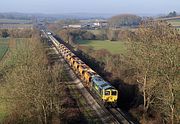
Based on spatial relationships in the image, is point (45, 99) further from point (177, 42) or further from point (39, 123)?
point (177, 42)

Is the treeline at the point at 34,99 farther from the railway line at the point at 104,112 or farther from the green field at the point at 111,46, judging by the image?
the green field at the point at 111,46

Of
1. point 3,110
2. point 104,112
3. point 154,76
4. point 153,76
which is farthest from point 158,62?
point 3,110

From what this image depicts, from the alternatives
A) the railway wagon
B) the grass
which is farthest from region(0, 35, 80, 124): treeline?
the railway wagon

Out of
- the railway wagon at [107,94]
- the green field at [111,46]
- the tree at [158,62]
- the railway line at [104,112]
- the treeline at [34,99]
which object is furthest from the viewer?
the green field at [111,46]

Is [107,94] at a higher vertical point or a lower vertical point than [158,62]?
lower

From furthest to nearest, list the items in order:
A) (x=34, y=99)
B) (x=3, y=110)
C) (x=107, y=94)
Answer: (x=3, y=110)
(x=107, y=94)
(x=34, y=99)

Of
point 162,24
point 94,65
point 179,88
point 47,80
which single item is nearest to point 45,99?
point 47,80

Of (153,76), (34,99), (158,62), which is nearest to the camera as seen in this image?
(34,99)

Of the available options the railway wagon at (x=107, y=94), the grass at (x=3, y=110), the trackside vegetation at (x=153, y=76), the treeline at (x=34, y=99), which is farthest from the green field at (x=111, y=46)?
the treeline at (x=34, y=99)

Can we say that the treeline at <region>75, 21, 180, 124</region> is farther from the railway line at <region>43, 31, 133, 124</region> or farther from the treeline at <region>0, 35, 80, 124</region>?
the treeline at <region>0, 35, 80, 124</region>

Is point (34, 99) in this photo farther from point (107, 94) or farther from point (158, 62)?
point (158, 62)
